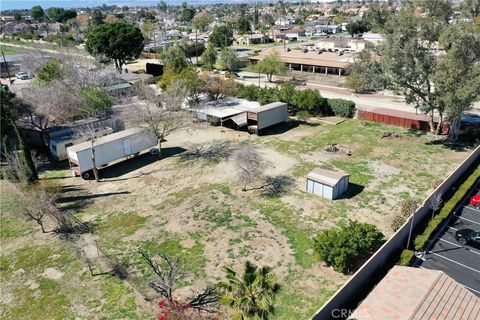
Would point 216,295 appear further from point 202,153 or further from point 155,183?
point 202,153

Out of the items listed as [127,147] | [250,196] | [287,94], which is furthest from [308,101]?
[127,147]

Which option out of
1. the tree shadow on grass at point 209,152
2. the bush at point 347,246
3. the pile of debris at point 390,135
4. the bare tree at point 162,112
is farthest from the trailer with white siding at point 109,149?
the pile of debris at point 390,135

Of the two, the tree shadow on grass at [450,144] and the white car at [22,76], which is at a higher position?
the white car at [22,76]

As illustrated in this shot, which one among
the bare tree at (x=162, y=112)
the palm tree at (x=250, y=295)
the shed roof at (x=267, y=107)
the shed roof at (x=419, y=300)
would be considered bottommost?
the shed roof at (x=419, y=300)

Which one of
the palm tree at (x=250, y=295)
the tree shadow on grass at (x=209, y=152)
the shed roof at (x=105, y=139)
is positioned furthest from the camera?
the tree shadow on grass at (x=209, y=152)

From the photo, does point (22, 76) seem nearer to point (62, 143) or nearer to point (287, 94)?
point (62, 143)

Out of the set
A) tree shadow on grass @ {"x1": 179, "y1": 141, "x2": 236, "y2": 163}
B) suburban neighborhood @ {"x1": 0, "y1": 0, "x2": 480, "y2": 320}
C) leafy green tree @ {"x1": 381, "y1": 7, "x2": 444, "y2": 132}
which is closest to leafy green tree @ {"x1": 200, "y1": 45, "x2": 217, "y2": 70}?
suburban neighborhood @ {"x1": 0, "y1": 0, "x2": 480, "y2": 320}

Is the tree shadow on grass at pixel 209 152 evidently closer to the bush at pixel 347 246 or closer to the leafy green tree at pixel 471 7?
the bush at pixel 347 246

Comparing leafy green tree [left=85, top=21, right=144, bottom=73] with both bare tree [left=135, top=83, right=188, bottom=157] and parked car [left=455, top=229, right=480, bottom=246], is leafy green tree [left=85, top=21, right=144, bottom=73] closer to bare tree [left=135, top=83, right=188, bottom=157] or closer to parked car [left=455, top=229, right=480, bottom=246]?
bare tree [left=135, top=83, right=188, bottom=157]

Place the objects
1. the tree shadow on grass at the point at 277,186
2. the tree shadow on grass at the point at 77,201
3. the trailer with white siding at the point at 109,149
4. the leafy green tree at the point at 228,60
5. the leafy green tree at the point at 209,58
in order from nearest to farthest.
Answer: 1. the tree shadow on grass at the point at 77,201
2. the tree shadow on grass at the point at 277,186
3. the trailer with white siding at the point at 109,149
4. the leafy green tree at the point at 228,60
5. the leafy green tree at the point at 209,58
